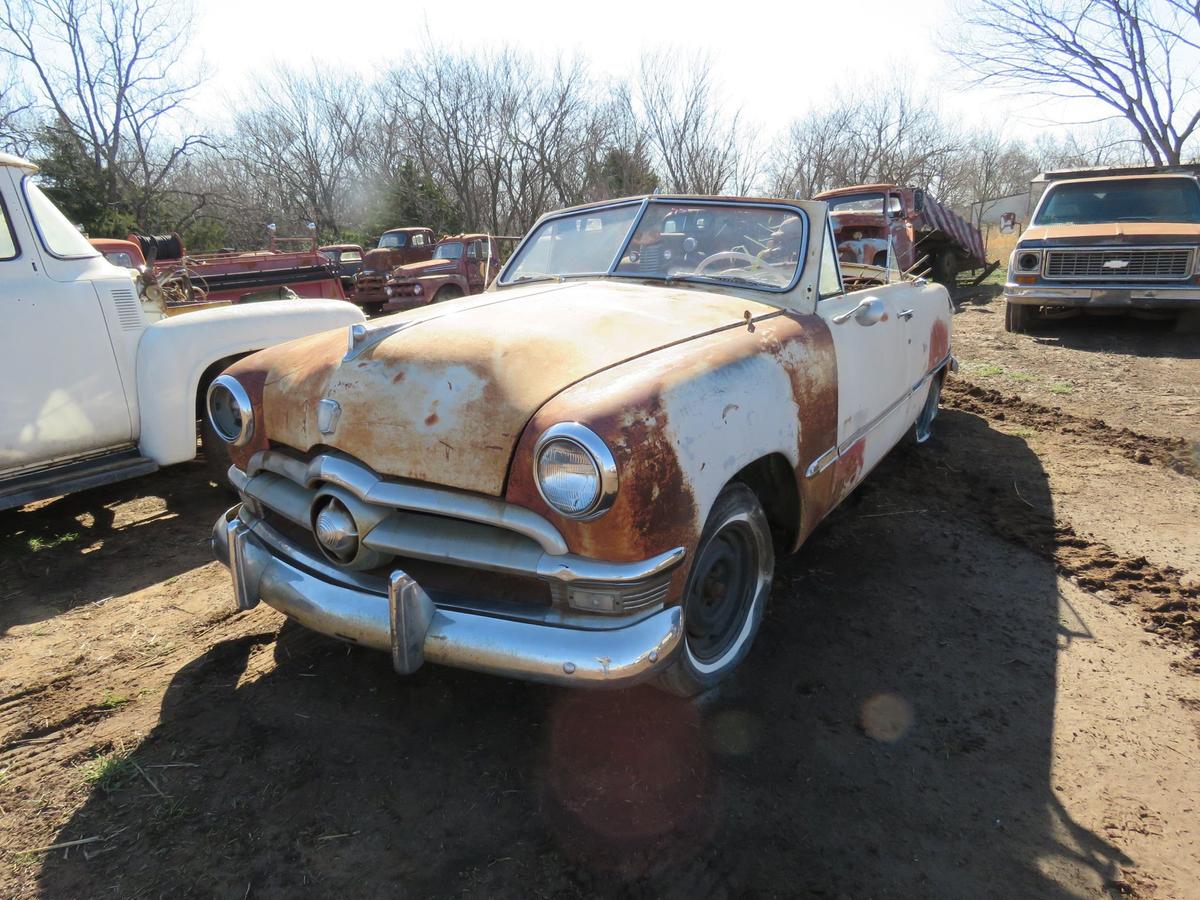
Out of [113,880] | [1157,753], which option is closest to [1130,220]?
[1157,753]

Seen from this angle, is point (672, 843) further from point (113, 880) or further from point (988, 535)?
point (988, 535)

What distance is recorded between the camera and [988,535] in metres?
3.78

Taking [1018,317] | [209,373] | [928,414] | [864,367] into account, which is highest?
[864,367]

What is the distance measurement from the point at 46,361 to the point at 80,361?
0.50 ft

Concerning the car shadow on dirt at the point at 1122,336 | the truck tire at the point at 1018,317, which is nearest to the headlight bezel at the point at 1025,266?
the truck tire at the point at 1018,317

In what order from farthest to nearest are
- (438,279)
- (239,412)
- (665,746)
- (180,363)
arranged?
(438,279), (180,363), (239,412), (665,746)

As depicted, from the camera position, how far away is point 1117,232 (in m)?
8.49

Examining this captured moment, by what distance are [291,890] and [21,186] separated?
410 centimetres

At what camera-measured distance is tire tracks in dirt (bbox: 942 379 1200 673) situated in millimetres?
3013

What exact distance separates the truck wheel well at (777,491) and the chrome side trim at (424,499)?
2.76ft

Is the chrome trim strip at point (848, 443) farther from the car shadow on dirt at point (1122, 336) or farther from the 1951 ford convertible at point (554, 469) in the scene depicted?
the car shadow on dirt at point (1122, 336)

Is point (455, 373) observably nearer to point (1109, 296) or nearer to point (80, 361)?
point (80, 361)

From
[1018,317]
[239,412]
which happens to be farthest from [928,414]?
[1018,317]

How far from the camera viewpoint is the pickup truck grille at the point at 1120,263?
8164 millimetres
